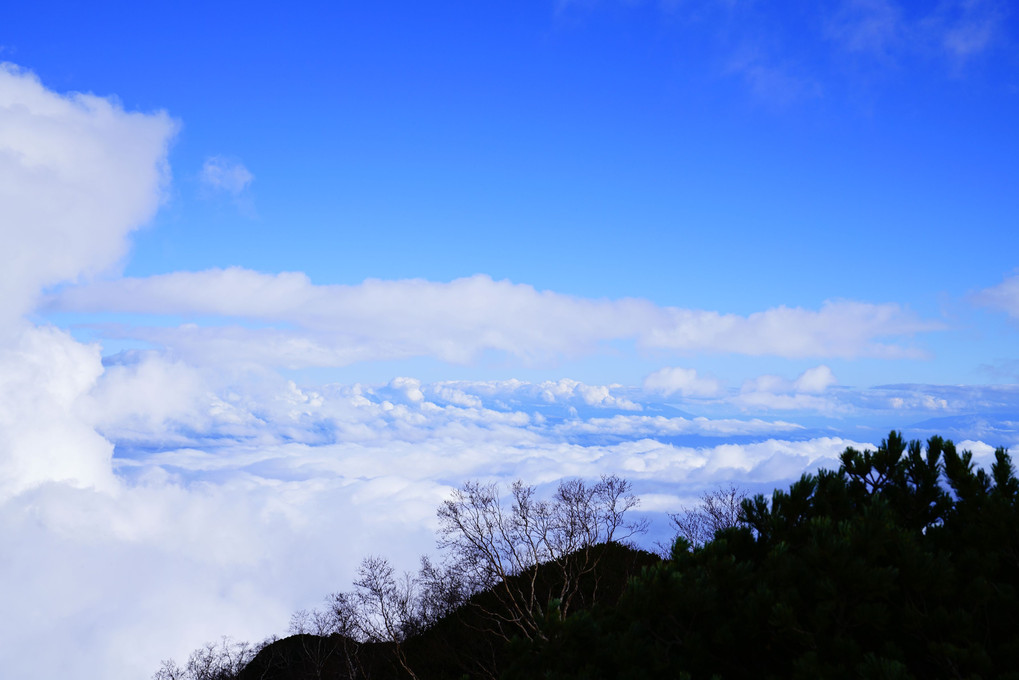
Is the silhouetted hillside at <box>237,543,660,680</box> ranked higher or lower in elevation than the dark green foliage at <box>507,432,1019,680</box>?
lower

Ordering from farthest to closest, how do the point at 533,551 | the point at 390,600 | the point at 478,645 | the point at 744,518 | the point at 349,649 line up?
the point at 349,649 → the point at 478,645 → the point at 390,600 → the point at 533,551 → the point at 744,518

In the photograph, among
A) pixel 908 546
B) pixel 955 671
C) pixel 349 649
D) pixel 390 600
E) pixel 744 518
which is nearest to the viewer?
pixel 955 671

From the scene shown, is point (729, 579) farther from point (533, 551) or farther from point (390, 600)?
point (390, 600)

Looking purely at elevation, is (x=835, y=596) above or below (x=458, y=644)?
above

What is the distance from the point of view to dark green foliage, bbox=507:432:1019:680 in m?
7.12

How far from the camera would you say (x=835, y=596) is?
7.30 meters

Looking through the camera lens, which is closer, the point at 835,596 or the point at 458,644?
the point at 835,596

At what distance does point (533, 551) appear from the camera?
2978cm

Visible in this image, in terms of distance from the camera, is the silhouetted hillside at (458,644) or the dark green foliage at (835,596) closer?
the dark green foliage at (835,596)

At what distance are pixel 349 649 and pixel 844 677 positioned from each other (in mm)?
38839

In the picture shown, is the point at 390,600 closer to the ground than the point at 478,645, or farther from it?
farther from it

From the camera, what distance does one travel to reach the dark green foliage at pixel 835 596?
712 centimetres

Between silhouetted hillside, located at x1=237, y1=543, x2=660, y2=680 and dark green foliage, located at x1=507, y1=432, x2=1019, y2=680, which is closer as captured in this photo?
dark green foliage, located at x1=507, y1=432, x2=1019, y2=680

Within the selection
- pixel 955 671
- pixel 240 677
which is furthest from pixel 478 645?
pixel 955 671
